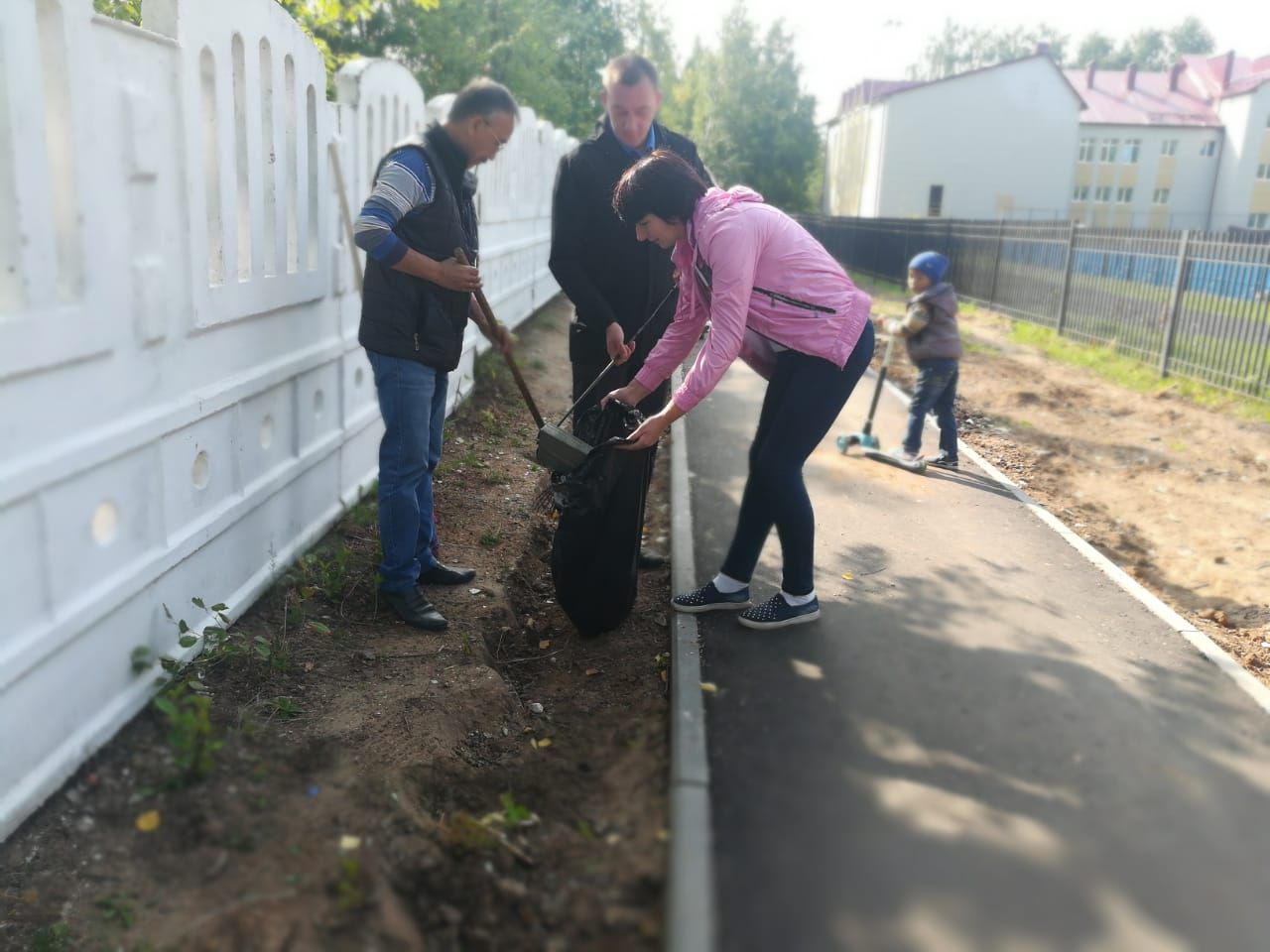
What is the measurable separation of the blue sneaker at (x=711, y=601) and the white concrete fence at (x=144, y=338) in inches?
75.0

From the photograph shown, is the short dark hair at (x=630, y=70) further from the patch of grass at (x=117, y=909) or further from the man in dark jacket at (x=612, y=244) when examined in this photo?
the patch of grass at (x=117, y=909)

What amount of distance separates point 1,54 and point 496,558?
10.8 feet

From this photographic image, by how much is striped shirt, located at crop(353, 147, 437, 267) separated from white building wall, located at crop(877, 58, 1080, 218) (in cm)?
4435

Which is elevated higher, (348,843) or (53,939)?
(348,843)

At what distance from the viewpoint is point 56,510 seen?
2.87 m

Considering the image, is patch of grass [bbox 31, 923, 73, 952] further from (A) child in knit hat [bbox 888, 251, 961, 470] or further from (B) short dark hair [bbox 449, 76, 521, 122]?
(A) child in knit hat [bbox 888, 251, 961, 470]

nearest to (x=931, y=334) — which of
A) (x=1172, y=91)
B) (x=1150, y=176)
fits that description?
(x=1150, y=176)

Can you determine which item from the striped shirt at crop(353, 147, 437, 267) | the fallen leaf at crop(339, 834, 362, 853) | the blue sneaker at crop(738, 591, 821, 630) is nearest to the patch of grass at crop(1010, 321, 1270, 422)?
the blue sneaker at crop(738, 591, 821, 630)

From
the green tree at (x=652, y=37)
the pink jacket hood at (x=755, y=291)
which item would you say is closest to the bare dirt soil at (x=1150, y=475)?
the pink jacket hood at (x=755, y=291)

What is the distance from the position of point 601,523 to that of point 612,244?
4.48 feet

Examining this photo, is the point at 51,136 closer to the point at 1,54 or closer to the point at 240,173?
the point at 1,54

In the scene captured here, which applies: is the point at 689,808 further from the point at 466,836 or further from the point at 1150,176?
the point at 1150,176

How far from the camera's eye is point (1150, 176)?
2098 inches

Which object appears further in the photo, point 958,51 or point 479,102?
point 958,51
